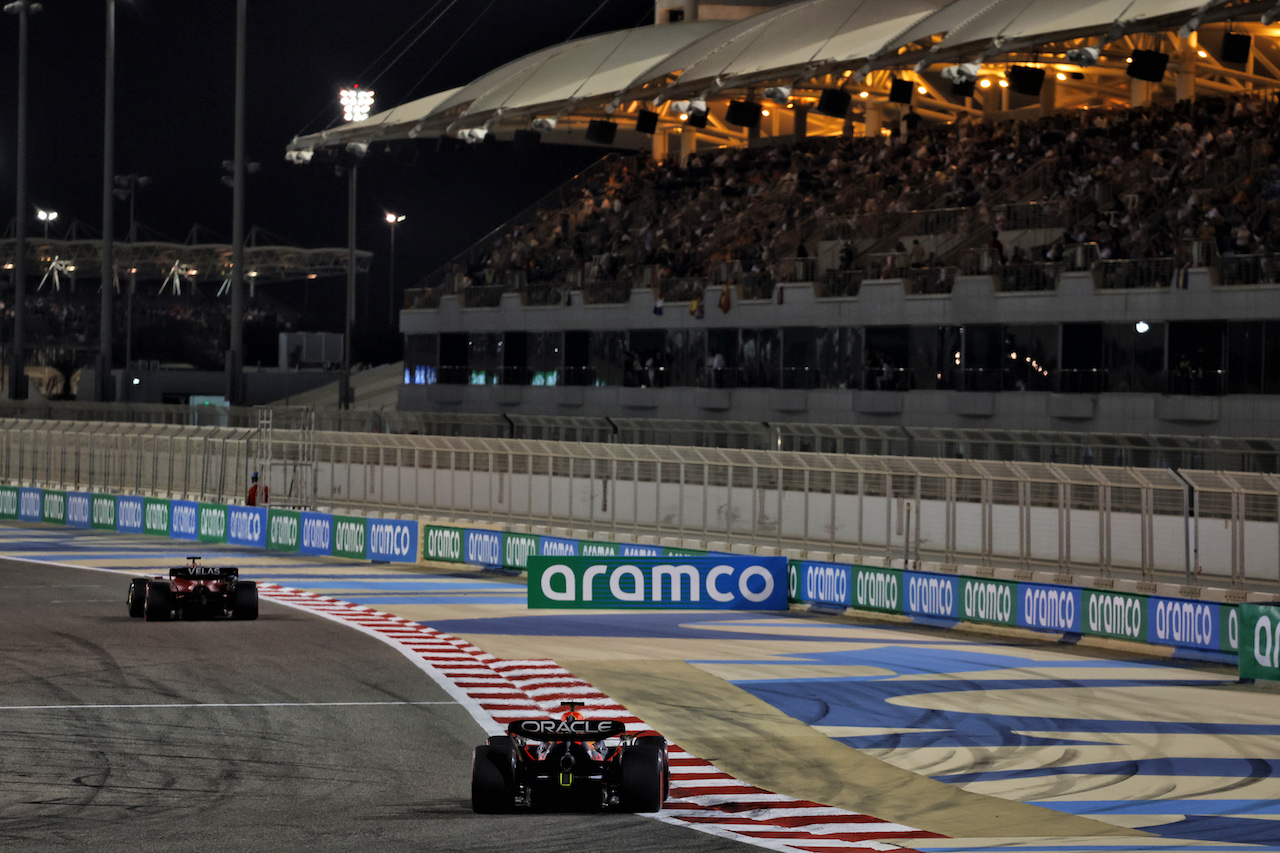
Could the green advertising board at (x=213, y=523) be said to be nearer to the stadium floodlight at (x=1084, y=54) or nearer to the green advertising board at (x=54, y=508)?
the green advertising board at (x=54, y=508)

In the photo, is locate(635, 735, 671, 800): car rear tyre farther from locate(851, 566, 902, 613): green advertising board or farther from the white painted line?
locate(851, 566, 902, 613): green advertising board

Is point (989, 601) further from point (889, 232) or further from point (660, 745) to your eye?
point (889, 232)

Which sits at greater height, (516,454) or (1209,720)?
A: (516,454)

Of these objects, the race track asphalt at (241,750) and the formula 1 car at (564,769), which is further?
the formula 1 car at (564,769)

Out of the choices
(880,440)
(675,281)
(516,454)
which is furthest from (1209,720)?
(675,281)

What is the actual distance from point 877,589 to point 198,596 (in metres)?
9.23

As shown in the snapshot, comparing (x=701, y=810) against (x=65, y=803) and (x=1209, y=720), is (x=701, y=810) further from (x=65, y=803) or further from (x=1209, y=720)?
(x=1209, y=720)

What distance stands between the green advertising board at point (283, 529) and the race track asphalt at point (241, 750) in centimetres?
1260

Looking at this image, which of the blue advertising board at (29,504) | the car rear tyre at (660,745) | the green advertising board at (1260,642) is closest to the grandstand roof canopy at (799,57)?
the blue advertising board at (29,504)

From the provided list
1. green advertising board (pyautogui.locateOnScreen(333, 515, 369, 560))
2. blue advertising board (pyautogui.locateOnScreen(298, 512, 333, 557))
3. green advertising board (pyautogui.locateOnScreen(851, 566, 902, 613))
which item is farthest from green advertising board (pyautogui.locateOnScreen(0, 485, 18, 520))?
green advertising board (pyautogui.locateOnScreen(851, 566, 902, 613))

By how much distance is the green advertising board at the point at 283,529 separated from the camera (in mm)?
34469

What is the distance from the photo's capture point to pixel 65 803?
11.4 m

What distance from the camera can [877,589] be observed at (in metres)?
24.4

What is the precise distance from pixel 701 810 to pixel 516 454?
19.8 meters
